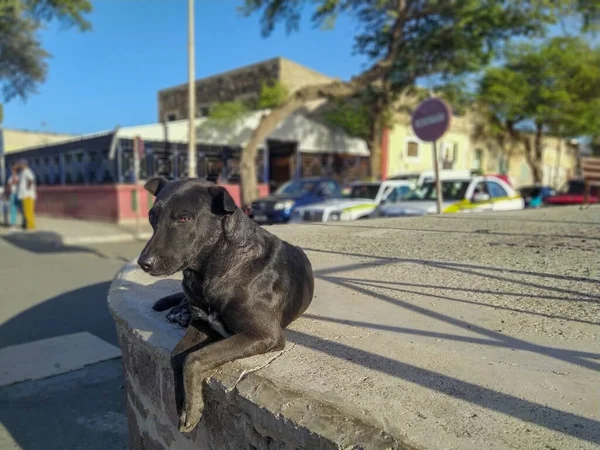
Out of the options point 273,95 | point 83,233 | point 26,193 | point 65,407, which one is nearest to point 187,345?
point 65,407

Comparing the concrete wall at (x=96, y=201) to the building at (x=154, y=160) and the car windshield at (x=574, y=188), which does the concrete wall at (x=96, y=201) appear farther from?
→ the car windshield at (x=574, y=188)

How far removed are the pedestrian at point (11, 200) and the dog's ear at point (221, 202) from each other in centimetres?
1278

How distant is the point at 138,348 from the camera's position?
2.29 metres

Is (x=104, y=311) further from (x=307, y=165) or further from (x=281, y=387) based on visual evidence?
(x=307, y=165)

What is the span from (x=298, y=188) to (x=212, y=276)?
11044 mm

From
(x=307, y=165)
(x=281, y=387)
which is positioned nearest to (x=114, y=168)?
(x=307, y=165)

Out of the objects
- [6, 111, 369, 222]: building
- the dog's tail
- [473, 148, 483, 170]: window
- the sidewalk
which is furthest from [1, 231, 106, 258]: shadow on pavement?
[473, 148, 483, 170]: window

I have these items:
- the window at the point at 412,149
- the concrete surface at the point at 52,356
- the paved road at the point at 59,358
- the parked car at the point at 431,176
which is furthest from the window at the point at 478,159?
the concrete surface at the point at 52,356

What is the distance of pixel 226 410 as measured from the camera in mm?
1782

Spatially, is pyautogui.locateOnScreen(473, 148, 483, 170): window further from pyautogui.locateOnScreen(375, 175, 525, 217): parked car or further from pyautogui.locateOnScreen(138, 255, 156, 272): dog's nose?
pyautogui.locateOnScreen(138, 255, 156, 272): dog's nose

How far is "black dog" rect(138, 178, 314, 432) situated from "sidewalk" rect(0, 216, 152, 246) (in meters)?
10.2

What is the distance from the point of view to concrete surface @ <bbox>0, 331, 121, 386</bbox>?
11.6 ft

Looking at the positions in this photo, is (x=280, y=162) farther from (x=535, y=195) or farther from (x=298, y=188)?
(x=535, y=195)

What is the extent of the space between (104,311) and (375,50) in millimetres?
16874
